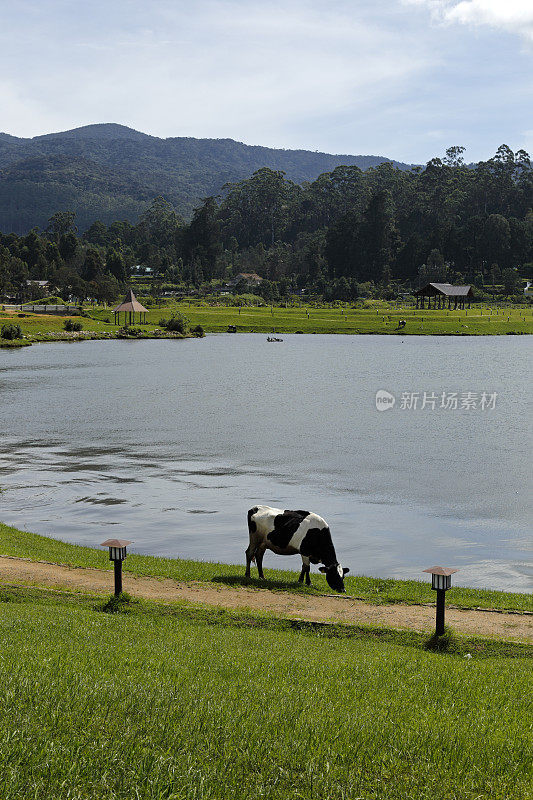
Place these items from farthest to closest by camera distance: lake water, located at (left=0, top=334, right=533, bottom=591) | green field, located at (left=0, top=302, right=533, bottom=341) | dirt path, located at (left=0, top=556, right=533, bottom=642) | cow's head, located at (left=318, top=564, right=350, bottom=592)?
green field, located at (left=0, top=302, right=533, bottom=341), lake water, located at (left=0, top=334, right=533, bottom=591), cow's head, located at (left=318, top=564, right=350, bottom=592), dirt path, located at (left=0, top=556, right=533, bottom=642)

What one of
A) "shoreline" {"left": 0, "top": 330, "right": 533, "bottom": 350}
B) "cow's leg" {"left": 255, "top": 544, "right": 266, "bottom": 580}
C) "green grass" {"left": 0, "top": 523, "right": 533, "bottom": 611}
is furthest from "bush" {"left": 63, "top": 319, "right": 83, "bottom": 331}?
"cow's leg" {"left": 255, "top": 544, "right": 266, "bottom": 580}

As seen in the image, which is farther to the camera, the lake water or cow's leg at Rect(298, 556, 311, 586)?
the lake water

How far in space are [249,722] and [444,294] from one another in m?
151

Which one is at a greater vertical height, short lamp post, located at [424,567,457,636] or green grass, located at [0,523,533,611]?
short lamp post, located at [424,567,457,636]

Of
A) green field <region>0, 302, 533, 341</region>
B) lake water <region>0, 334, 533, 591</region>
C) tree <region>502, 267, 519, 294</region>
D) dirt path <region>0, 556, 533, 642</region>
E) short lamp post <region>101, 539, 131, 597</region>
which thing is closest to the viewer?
dirt path <region>0, 556, 533, 642</region>

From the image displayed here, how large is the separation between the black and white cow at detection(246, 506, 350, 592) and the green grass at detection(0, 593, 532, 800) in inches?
221

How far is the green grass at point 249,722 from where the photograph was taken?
6262 mm

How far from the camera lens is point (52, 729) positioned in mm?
6852

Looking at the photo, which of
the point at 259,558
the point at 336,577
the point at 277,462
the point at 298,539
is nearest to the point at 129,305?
the point at 277,462

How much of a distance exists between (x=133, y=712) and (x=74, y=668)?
194 cm

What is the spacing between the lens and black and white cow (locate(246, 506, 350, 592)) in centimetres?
1792

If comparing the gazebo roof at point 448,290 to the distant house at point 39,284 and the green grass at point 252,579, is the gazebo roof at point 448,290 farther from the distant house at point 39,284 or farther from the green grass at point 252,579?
the green grass at point 252,579

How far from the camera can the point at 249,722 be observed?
7.69m

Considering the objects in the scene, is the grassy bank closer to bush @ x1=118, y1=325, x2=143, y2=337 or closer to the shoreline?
the shoreline
